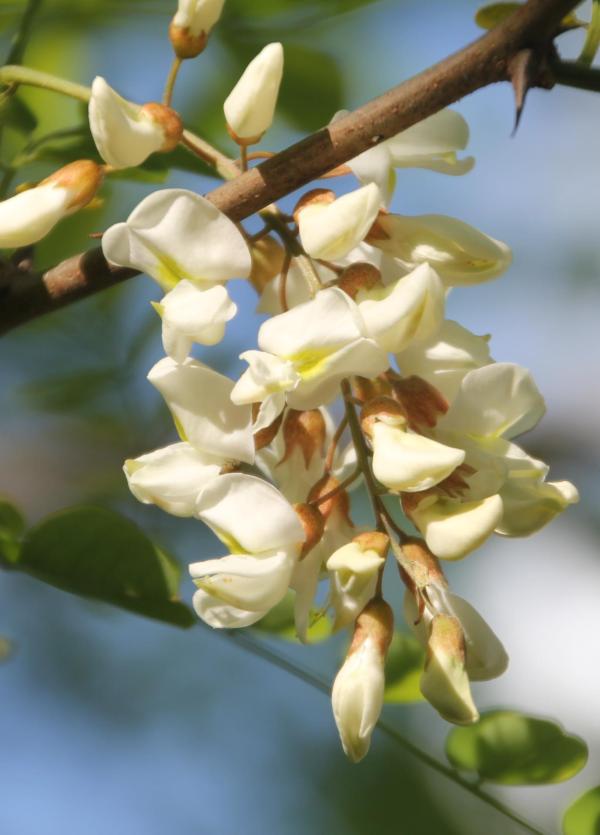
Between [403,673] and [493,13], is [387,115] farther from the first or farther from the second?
[403,673]

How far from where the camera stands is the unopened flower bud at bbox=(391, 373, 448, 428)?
0.57 m

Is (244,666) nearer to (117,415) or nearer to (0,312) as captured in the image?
(117,415)

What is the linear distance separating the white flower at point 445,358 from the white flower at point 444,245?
3cm

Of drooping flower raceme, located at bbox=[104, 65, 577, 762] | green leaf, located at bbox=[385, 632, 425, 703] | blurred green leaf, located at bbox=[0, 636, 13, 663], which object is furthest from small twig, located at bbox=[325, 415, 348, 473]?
blurred green leaf, located at bbox=[0, 636, 13, 663]

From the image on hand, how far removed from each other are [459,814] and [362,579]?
0.62 meters

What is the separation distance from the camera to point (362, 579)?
0.54 metres

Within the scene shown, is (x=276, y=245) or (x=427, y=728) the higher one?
(x=276, y=245)

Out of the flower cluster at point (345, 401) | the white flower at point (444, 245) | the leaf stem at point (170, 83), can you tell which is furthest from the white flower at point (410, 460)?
the leaf stem at point (170, 83)

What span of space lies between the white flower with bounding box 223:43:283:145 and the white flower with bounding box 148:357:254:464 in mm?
128

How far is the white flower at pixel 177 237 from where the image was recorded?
1.82ft

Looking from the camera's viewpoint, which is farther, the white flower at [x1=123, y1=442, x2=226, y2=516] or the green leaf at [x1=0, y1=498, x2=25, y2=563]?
the green leaf at [x1=0, y1=498, x2=25, y2=563]

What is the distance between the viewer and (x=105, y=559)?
70cm

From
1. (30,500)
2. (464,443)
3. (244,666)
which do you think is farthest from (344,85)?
(244,666)

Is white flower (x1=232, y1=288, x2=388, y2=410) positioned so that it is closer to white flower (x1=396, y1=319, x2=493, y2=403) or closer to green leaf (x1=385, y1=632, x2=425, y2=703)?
white flower (x1=396, y1=319, x2=493, y2=403)
